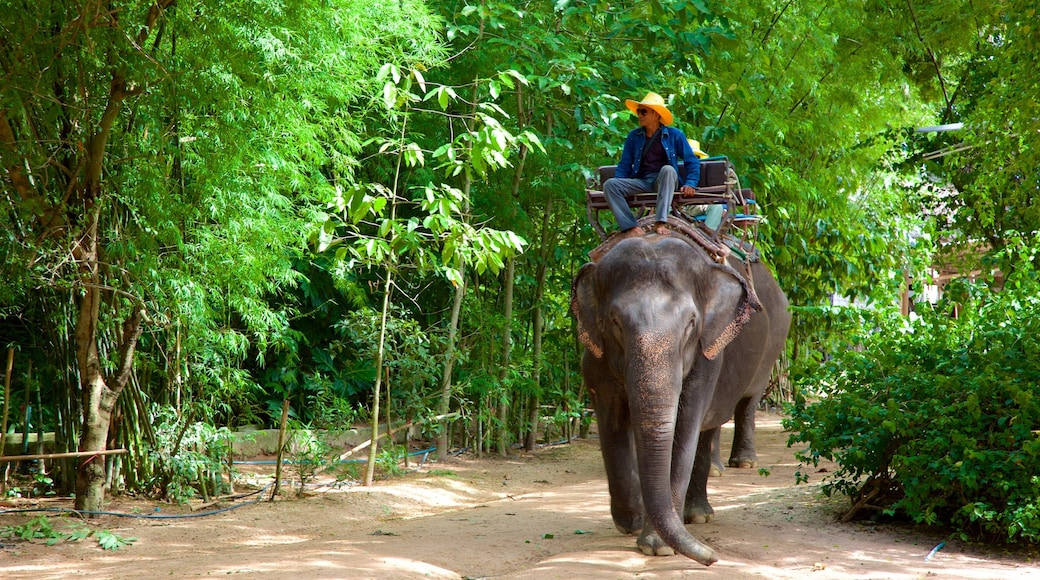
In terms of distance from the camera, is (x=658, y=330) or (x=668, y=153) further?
(x=668, y=153)

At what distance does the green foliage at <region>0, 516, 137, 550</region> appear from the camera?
20.3 feet

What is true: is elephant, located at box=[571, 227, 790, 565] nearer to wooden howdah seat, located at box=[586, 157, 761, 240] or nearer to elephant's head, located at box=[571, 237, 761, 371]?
elephant's head, located at box=[571, 237, 761, 371]

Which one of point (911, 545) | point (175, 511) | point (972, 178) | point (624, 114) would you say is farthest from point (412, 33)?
point (972, 178)

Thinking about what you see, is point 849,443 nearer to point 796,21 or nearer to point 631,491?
point 631,491

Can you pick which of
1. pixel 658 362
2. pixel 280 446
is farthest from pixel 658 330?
pixel 280 446

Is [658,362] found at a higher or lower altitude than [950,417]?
higher

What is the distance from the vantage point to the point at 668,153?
5.95 m

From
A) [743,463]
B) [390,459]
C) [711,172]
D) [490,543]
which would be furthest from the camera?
[743,463]

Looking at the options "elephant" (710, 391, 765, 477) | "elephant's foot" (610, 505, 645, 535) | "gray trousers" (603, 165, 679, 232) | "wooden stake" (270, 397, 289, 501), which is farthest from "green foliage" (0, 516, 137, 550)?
"elephant" (710, 391, 765, 477)

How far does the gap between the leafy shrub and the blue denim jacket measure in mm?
1827

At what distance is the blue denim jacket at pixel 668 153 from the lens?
5988 mm

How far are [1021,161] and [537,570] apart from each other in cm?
439

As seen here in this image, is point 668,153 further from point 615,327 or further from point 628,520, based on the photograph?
point 628,520

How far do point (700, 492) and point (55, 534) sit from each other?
4.16 meters
